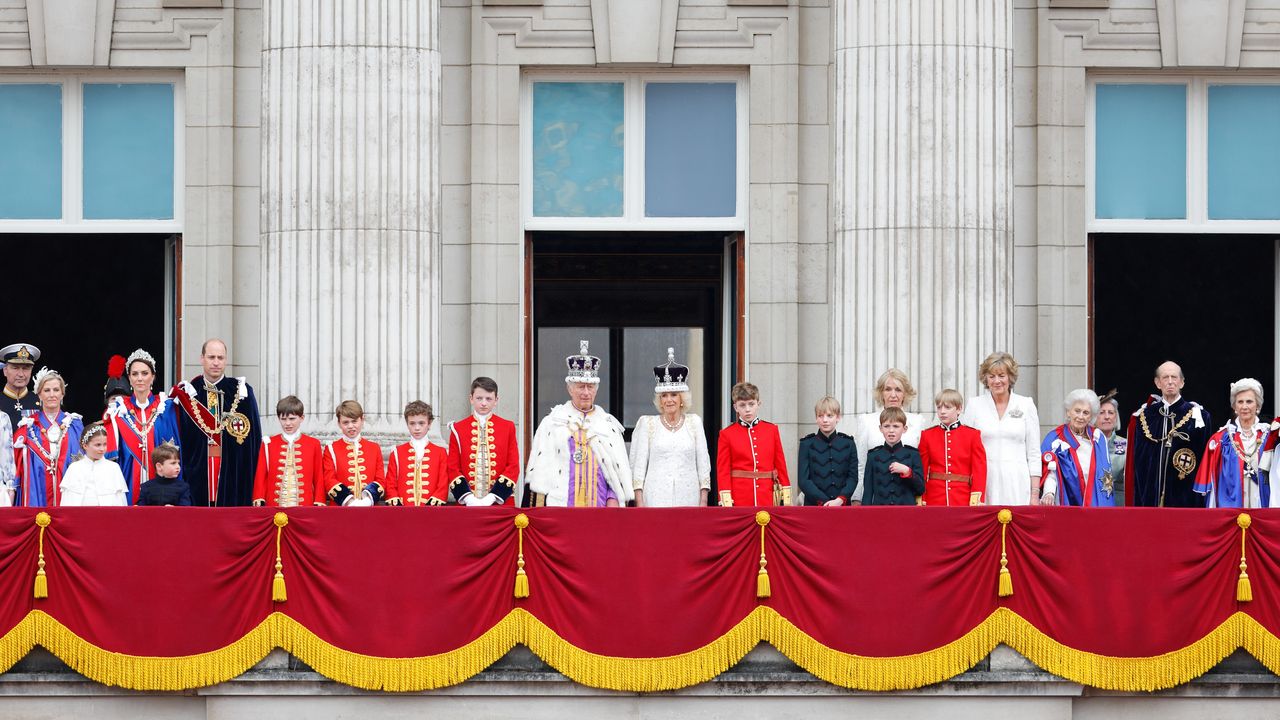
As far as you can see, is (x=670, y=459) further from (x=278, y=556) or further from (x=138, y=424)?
(x=138, y=424)

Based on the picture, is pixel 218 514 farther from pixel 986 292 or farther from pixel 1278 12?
pixel 1278 12

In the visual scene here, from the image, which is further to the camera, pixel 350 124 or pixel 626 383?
pixel 626 383

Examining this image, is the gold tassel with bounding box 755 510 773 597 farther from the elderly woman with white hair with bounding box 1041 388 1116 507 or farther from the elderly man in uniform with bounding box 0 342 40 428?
the elderly man in uniform with bounding box 0 342 40 428

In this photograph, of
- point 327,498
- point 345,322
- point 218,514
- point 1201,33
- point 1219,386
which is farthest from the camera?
point 1219,386

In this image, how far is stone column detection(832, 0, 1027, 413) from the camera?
69.7 ft

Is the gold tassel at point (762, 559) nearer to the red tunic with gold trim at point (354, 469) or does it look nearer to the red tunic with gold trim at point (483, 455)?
the red tunic with gold trim at point (483, 455)

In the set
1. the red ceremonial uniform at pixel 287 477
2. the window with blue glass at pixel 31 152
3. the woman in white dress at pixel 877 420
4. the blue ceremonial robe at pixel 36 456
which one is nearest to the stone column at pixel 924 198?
the woman in white dress at pixel 877 420

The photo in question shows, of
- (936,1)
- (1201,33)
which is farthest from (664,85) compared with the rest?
(1201,33)

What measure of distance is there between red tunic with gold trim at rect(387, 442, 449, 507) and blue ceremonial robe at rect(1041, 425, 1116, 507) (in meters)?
5.11

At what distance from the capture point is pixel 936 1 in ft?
70.4

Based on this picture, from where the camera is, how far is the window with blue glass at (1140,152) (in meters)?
23.2

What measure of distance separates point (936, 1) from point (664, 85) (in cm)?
316

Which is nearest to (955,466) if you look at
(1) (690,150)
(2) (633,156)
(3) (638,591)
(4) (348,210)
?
(3) (638,591)

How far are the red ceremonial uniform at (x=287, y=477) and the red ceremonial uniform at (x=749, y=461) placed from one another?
340 cm
